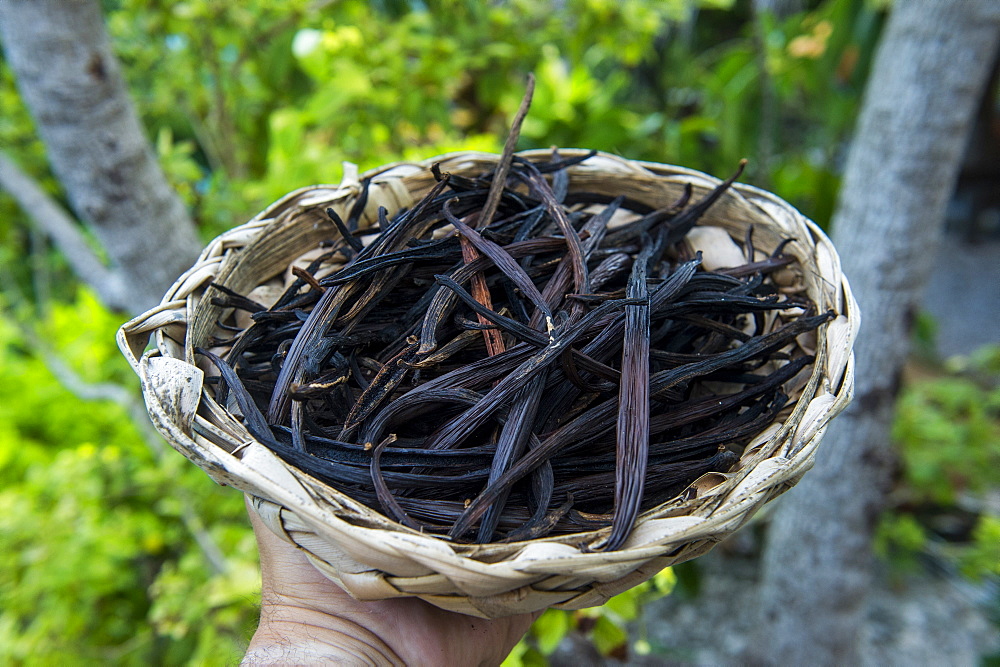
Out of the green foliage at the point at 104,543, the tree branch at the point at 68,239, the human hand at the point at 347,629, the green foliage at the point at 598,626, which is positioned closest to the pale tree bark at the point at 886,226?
the green foliage at the point at 598,626

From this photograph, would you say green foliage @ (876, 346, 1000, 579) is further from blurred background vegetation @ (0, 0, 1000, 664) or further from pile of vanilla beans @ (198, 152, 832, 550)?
pile of vanilla beans @ (198, 152, 832, 550)

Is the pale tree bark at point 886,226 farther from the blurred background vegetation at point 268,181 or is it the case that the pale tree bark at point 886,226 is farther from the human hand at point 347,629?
the human hand at point 347,629

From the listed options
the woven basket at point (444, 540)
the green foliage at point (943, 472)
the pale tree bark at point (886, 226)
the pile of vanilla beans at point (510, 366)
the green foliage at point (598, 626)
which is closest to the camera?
the woven basket at point (444, 540)

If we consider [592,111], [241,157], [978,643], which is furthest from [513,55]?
[978,643]

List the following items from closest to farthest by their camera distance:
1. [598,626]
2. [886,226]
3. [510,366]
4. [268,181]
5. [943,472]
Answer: [510,366] → [598,626] → [886,226] → [268,181] → [943,472]

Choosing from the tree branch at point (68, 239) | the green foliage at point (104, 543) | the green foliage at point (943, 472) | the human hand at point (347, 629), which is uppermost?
the tree branch at point (68, 239)

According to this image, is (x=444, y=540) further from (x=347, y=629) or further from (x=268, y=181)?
(x=268, y=181)

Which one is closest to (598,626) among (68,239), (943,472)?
(68,239)
